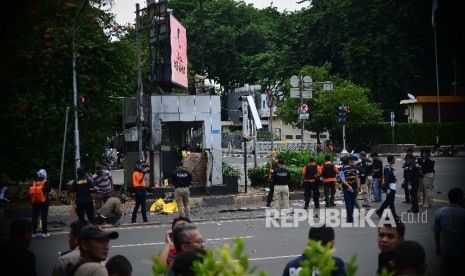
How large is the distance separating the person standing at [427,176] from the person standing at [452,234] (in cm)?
1294

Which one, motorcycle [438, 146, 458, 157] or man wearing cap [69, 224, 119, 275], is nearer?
man wearing cap [69, 224, 119, 275]

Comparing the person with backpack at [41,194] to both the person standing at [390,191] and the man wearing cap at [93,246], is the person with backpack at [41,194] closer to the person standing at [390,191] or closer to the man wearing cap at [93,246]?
the person standing at [390,191]

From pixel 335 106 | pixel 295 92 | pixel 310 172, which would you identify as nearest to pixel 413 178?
pixel 310 172

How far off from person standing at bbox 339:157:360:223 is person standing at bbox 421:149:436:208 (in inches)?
113

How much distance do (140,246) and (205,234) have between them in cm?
232

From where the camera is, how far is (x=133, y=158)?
27875mm

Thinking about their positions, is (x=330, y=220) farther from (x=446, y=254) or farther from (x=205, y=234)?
(x=446, y=254)

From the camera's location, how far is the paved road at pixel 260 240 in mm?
13781

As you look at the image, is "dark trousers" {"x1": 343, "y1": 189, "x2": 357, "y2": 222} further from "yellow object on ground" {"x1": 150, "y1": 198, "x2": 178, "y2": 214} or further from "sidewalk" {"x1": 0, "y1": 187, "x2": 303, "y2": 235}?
"yellow object on ground" {"x1": 150, "y1": 198, "x2": 178, "y2": 214}

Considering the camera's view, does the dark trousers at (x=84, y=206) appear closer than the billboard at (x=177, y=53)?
Yes

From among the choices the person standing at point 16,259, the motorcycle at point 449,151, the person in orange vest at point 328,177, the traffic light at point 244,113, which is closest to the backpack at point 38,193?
the person in orange vest at point 328,177

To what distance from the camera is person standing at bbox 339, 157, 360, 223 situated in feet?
62.9

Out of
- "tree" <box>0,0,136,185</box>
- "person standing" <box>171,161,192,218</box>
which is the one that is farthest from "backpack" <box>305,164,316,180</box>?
"tree" <box>0,0,136,185</box>

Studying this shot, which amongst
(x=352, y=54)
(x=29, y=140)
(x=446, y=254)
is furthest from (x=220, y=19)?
(x=446, y=254)
